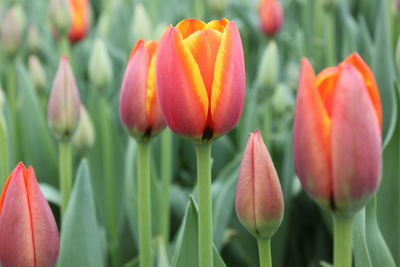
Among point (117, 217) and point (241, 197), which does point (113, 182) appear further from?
point (241, 197)

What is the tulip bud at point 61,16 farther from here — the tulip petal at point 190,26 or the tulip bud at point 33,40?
the tulip petal at point 190,26

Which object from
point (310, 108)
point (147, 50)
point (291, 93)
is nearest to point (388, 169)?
point (147, 50)

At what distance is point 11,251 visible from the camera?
1.93 ft

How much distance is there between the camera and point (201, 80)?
577 mm

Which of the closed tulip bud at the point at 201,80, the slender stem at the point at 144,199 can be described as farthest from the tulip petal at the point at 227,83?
the slender stem at the point at 144,199

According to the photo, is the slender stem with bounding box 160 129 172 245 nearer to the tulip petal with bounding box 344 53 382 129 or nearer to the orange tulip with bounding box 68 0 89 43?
the orange tulip with bounding box 68 0 89 43

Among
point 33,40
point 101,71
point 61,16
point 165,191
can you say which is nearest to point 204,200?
point 165,191

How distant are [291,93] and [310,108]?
130cm

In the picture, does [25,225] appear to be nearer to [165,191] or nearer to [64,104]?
[64,104]

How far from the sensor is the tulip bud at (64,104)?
0.96m

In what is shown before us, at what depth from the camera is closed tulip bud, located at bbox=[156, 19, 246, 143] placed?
1.88 ft

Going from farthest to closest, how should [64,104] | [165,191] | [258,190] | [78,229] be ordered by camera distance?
[165,191] < [64,104] < [78,229] < [258,190]

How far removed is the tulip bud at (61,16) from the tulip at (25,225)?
0.88 meters

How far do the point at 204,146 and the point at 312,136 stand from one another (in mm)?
144
